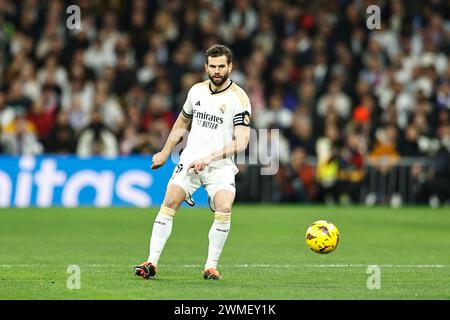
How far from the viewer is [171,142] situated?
39.4 feet

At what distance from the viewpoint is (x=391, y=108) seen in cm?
2664

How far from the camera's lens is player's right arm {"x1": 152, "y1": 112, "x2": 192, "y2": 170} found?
1176cm

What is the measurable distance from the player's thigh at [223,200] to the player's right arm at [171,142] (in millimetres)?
690

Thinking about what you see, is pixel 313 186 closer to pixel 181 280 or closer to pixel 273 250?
pixel 273 250

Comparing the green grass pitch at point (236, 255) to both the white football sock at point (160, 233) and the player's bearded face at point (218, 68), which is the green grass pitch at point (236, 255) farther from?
the player's bearded face at point (218, 68)

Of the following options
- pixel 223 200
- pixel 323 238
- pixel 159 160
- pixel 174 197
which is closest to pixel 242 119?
pixel 223 200

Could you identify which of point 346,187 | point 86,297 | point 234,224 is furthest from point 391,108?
point 86,297

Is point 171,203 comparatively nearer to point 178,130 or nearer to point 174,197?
point 174,197

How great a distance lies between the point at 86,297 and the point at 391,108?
17.8m

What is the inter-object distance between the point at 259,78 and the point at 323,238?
1521 cm

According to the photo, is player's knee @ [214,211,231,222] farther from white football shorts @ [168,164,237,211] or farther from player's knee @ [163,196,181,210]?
player's knee @ [163,196,181,210]

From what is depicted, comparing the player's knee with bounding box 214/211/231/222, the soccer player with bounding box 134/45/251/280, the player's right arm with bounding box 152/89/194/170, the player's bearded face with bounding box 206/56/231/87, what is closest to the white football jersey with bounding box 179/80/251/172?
the soccer player with bounding box 134/45/251/280

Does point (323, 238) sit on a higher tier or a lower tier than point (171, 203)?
lower

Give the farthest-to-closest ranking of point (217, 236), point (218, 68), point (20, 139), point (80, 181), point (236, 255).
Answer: point (20, 139), point (80, 181), point (236, 255), point (217, 236), point (218, 68)
